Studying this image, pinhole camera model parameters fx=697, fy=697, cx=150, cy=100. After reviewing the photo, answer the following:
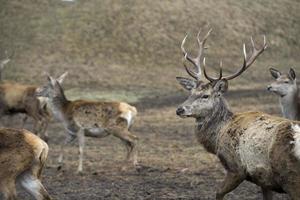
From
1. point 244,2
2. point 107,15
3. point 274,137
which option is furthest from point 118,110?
point 244,2

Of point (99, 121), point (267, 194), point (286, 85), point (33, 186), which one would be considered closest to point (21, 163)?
point (33, 186)

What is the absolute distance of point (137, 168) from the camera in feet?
40.0

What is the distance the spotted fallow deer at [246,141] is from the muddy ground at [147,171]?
5.03 ft

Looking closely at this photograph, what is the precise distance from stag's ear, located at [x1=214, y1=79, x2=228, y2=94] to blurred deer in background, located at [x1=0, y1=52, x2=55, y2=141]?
8794mm

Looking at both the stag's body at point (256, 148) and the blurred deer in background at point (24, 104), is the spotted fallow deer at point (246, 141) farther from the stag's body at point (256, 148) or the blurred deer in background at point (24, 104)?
the blurred deer in background at point (24, 104)

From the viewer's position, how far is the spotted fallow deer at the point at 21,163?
7742 millimetres

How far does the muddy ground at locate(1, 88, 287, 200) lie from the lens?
1018 cm

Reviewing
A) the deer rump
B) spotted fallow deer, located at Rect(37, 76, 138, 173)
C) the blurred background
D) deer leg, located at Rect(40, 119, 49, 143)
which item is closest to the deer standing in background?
the blurred background

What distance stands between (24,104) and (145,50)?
19.2 meters

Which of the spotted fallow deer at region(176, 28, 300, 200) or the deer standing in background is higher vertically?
the spotted fallow deer at region(176, 28, 300, 200)

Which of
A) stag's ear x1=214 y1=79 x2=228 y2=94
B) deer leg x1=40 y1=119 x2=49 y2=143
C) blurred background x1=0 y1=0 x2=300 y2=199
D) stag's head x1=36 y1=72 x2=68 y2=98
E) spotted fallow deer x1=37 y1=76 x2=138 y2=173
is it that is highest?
stag's ear x1=214 y1=79 x2=228 y2=94

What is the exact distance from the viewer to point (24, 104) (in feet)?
57.2

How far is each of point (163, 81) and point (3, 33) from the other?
1087cm

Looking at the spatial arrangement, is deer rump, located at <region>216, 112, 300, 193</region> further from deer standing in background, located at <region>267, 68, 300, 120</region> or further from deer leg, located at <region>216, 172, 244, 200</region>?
deer standing in background, located at <region>267, 68, 300, 120</region>
